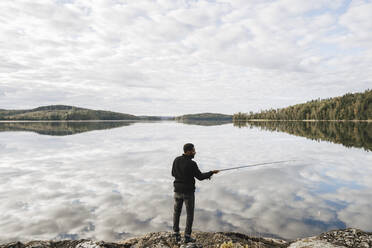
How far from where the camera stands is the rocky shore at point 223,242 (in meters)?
7.34

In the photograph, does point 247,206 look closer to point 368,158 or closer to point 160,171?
point 160,171

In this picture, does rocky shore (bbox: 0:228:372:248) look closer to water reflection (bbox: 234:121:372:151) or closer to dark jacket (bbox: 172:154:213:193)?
dark jacket (bbox: 172:154:213:193)

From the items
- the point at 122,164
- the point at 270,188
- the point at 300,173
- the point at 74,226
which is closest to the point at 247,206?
the point at 270,188

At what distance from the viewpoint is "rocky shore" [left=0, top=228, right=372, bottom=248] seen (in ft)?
24.1

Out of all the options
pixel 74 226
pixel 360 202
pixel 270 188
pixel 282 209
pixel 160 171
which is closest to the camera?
pixel 74 226

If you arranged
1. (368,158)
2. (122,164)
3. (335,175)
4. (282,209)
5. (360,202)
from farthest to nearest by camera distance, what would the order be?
1. (368,158)
2. (122,164)
3. (335,175)
4. (360,202)
5. (282,209)

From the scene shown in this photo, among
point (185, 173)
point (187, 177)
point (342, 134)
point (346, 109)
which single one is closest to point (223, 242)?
point (187, 177)

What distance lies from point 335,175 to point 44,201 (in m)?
20.5

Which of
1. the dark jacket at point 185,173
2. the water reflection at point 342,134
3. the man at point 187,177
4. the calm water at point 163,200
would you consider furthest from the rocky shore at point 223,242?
the water reflection at point 342,134

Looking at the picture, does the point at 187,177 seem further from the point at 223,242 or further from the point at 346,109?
the point at 346,109

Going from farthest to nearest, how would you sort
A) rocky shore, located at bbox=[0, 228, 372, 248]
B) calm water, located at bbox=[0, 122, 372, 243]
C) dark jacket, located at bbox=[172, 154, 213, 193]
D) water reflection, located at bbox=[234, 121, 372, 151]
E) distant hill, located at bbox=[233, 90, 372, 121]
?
distant hill, located at bbox=[233, 90, 372, 121]
water reflection, located at bbox=[234, 121, 372, 151]
calm water, located at bbox=[0, 122, 372, 243]
dark jacket, located at bbox=[172, 154, 213, 193]
rocky shore, located at bbox=[0, 228, 372, 248]

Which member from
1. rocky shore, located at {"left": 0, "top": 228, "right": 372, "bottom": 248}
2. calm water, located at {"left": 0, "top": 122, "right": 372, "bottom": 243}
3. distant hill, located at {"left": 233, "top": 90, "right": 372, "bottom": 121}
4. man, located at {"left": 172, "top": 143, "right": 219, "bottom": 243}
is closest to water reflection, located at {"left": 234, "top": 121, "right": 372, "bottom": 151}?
calm water, located at {"left": 0, "top": 122, "right": 372, "bottom": 243}

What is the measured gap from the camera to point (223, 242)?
7.72m

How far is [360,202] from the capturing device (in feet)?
41.9
